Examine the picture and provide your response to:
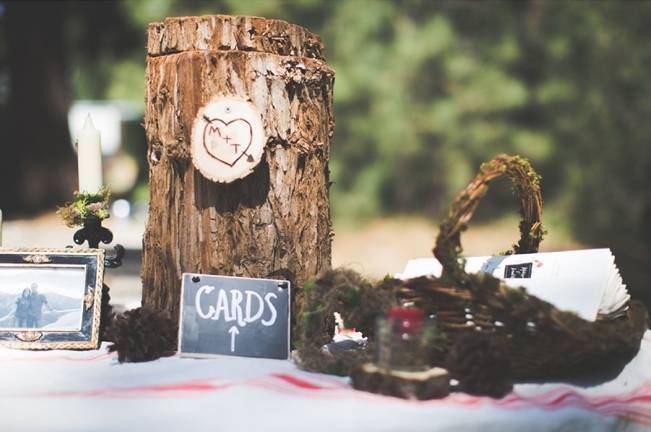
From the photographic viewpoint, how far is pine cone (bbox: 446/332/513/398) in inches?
75.6

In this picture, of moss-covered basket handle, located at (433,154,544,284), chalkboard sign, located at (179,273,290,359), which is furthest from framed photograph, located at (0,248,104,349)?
moss-covered basket handle, located at (433,154,544,284)

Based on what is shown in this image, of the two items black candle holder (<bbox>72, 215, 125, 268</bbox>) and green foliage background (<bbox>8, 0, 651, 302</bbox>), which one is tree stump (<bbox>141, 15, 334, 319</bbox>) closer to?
black candle holder (<bbox>72, 215, 125, 268</bbox>)

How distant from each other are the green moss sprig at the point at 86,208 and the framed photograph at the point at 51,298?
0.49 ft

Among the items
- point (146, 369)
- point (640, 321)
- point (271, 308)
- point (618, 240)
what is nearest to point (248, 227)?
point (271, 308)

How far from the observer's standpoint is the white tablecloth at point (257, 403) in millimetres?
1746

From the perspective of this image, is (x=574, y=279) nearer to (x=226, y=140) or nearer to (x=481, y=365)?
(x=481, y=365)

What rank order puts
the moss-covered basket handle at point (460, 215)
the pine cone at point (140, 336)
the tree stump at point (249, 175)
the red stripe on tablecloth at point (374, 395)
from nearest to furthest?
the red stripe on tablecloth at point (374, 395) → the moss-covered basket handle at point (460, 215) → the pine cone at point (140, 336) → the tree stump at point (249, 175)

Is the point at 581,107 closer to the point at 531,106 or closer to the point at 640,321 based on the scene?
the point at 531,106

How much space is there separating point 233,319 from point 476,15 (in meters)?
8.79

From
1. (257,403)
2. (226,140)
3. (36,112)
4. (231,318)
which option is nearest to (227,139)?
(226,140)

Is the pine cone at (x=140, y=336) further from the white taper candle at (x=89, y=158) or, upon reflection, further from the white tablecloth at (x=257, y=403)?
the white taper candle at (x=89, y=158)

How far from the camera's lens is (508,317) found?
1.99 m

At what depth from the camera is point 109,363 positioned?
224cm

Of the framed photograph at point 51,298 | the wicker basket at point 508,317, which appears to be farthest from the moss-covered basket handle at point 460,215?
the framed photograph at point 51,298
